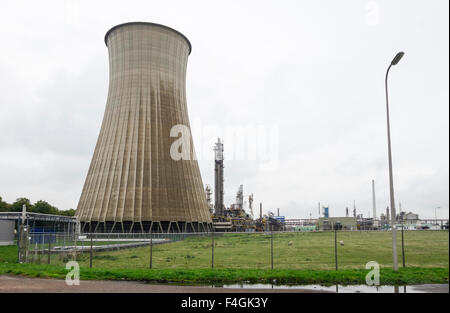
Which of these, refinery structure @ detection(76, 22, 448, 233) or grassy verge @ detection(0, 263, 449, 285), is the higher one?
refinery structure @ detection(76, 22, 448, 233)

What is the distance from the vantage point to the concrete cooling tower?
127 feet

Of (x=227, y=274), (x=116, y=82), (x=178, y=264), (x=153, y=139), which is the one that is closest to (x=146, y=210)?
(x=153, y=139)

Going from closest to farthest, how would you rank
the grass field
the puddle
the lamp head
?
the puddle → the lamp head → the grass field

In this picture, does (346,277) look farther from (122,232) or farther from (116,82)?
(116,82)

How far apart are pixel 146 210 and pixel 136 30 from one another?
727 inches

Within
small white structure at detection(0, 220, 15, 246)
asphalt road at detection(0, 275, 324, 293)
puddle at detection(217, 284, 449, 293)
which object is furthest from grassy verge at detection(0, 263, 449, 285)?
small white structure at detection(0, 220, 15, 246)

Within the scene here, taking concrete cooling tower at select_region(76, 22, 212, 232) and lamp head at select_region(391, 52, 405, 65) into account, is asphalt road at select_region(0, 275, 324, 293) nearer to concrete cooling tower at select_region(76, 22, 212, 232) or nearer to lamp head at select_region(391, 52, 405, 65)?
lamp head at select_region(391, 52, 405, 65)

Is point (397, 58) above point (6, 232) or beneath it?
above

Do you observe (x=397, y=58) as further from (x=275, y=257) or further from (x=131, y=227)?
(x=131, y=227)

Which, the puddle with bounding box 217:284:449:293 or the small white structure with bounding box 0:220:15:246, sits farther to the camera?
the small white structure with bounding box 0:220:15:246

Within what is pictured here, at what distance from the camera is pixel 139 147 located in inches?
1526

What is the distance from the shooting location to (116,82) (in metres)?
40.0

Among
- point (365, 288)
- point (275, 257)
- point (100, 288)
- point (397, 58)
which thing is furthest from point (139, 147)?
point (365, 288)

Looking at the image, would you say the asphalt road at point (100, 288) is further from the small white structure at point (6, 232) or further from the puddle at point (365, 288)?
the small white structure at point (6, 232)
